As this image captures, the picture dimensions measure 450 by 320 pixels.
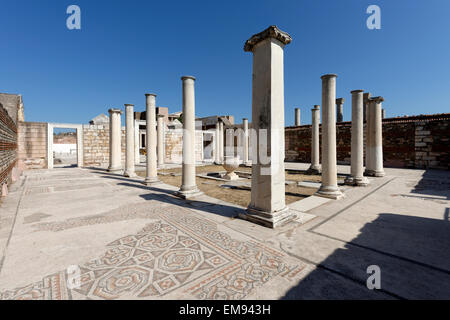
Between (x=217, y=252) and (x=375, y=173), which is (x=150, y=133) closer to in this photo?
(x=217, y=252)

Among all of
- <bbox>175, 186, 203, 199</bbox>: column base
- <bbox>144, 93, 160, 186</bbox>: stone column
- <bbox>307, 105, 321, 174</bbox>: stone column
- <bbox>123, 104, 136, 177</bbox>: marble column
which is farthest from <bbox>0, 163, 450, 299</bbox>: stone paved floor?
<bbox>307, 105, 321, 174</bbox>: stone column

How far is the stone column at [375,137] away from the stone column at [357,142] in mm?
2464

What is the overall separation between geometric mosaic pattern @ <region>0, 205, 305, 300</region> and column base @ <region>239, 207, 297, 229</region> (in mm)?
749

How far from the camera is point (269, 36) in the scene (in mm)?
3570

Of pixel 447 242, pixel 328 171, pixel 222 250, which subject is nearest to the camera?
pixel 222 250

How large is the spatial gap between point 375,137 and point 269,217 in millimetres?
8488

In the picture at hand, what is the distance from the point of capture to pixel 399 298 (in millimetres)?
1840

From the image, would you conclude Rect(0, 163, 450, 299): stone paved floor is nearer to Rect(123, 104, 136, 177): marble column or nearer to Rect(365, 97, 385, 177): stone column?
Rect(365, 97, 385, 177): stone column

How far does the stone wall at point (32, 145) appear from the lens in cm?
1256

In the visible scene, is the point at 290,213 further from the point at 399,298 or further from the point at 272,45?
the point at 272,45

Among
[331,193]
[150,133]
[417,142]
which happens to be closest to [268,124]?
[331,193]
